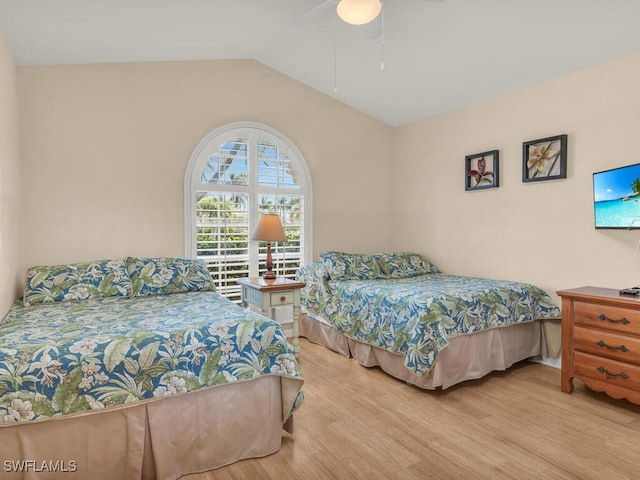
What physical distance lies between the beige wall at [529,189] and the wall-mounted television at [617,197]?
200mm

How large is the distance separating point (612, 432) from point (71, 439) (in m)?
2.79

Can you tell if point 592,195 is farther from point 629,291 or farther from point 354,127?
point 354,127

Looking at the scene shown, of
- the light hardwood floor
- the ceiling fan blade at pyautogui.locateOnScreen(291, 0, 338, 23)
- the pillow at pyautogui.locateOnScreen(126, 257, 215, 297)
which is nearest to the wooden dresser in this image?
the light hardwood floor

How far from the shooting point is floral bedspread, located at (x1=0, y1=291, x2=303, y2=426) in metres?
1.67

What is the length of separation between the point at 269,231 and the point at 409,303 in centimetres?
140

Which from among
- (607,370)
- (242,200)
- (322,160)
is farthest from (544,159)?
(242,200)

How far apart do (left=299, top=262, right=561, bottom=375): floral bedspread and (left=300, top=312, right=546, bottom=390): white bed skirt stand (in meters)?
0.09

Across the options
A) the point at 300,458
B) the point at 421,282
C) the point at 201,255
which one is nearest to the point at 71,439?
the point at 300,458

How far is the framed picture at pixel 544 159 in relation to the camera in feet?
10.9

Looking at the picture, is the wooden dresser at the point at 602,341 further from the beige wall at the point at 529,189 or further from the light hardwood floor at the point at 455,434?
the beige wall at the point at 529,189

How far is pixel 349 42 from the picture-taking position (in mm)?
3447

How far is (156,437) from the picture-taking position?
1868 millimetres
